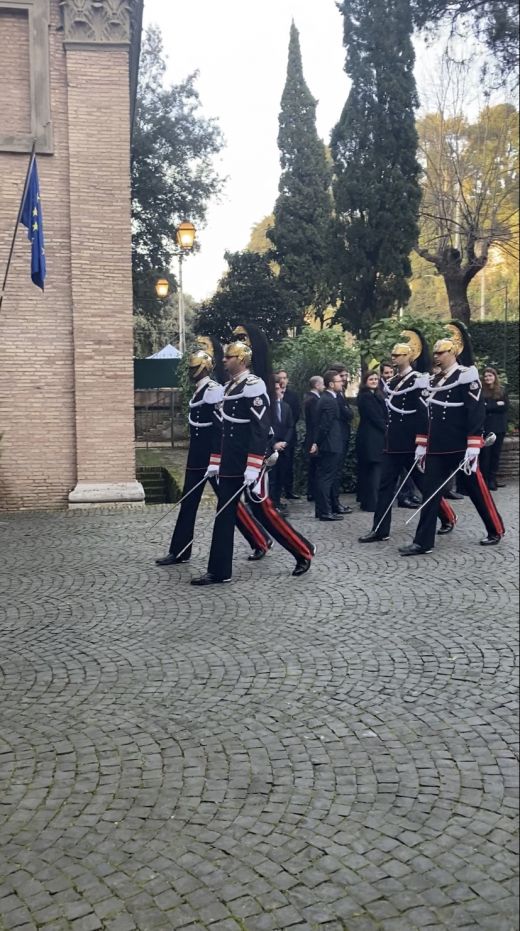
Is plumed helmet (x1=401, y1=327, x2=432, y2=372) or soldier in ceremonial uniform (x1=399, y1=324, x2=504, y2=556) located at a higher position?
plumed helmet (x1=401, y1=327, x2=432, y2=372)

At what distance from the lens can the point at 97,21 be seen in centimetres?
895

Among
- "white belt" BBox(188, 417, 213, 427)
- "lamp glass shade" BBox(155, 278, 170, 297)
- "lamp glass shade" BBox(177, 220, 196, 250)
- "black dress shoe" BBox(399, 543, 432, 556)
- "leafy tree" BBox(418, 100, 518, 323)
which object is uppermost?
"lamp glass shade" BBox(177, 220, 196, 250)

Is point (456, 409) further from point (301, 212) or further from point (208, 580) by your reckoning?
point (208, 580)

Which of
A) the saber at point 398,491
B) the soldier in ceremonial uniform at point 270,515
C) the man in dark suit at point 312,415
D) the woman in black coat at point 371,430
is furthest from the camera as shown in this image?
the man in dark suit at point 312,415

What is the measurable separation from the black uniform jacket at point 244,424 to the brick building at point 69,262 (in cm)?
389

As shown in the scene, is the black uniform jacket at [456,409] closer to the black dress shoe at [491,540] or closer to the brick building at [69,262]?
the black dress shoe at [491,540]

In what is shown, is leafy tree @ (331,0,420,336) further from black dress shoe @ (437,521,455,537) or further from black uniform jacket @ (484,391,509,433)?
black uniform jacket @ (484,391,509,433)

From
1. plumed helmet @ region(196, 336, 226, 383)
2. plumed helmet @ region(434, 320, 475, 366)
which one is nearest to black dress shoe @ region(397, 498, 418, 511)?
plumed helmet @ region(434, 320, 475, 366)

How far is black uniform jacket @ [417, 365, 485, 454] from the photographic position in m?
5.77

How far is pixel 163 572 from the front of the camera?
6070 mm

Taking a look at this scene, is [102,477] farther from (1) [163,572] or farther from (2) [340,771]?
(2) [340,771]

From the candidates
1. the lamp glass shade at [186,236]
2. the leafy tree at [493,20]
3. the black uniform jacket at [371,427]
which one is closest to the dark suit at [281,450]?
the black uniform jacket at [371,427]

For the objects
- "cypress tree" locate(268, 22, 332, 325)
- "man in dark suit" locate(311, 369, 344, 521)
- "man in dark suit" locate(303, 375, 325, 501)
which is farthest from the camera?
"man in dark suit" locate(303, 375, 325, 501)

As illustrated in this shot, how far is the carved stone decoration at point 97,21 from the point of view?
891cm
